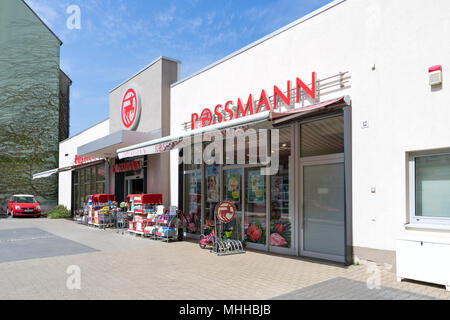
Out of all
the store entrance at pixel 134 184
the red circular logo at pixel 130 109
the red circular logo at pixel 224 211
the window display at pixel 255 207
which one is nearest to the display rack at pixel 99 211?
the store entrance at pixel 134 184

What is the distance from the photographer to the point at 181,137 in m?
8.95

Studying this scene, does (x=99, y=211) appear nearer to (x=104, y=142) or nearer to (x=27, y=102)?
(x=104, y=142)

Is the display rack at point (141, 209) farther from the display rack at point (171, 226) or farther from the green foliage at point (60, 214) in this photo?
the green foliage at point (60, 214)

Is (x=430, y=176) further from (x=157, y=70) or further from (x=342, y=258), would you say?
(x=157, y=70)

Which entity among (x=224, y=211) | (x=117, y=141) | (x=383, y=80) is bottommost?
(x=224, y=211)

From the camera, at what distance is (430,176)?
18.8 ft

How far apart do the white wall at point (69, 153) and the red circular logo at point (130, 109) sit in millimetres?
3430

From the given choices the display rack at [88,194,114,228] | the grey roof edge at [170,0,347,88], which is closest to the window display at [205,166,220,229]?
the grey roof edge at [170,0,347,88]

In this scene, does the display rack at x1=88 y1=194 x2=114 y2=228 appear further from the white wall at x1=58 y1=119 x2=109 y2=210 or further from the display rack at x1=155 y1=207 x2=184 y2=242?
the display rack at x1=155 y1=207 x2=184 y2=242

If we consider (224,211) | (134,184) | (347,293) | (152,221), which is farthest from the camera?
(134,184)

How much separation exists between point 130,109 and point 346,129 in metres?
10.4

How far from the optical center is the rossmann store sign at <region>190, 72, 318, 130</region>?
25.2ft

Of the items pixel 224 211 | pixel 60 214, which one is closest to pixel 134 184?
pixel 224 211

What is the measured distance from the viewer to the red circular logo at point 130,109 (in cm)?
1454
